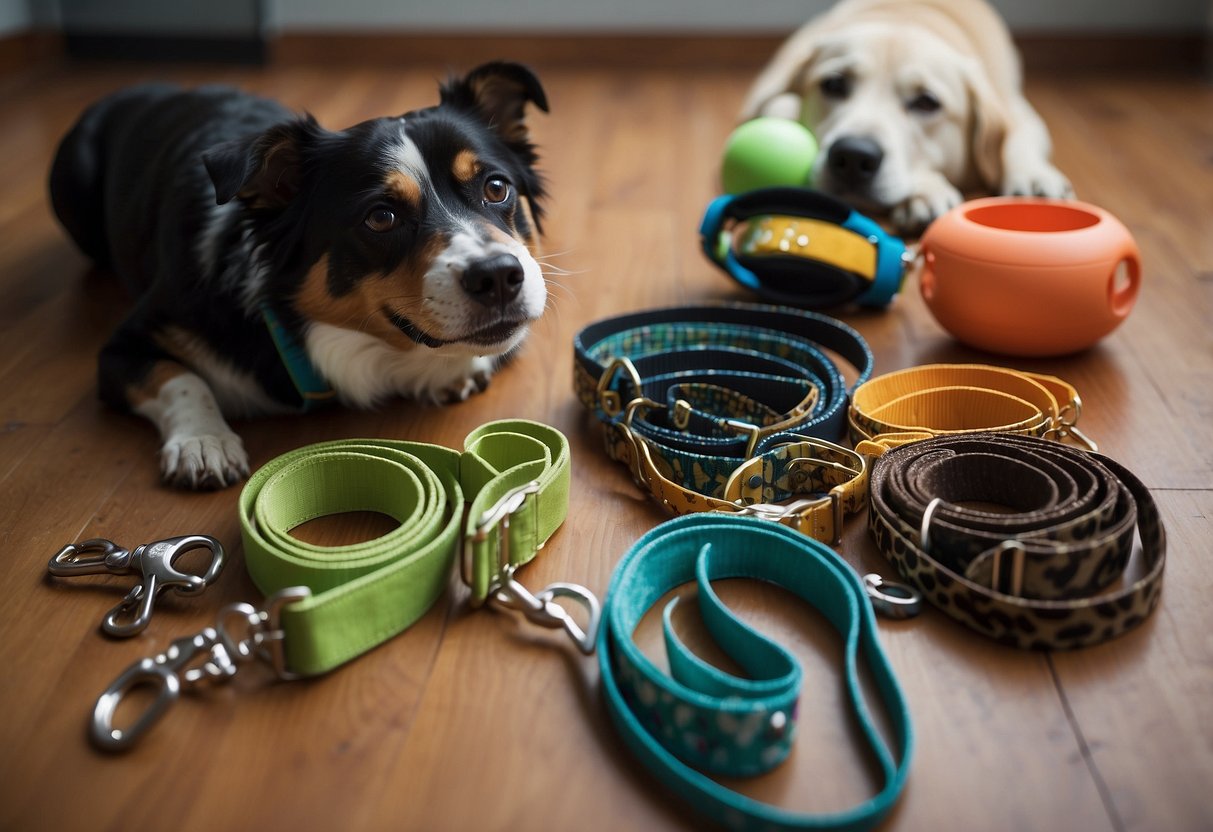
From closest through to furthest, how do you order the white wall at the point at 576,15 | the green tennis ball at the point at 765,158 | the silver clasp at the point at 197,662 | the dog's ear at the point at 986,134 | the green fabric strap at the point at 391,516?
the silver clasp at the point at 197,662
the green fabric strap at the point at 391,516
the green tennis ball at the point at 765,158
the dog's ear at the point at 986,134
the white wall at the point at 576,15

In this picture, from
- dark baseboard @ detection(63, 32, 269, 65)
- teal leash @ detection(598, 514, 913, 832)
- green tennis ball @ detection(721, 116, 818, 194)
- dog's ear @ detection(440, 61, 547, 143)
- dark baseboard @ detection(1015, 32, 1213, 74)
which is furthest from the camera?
dark baseboard @ detection(63, 32, 269, 65)

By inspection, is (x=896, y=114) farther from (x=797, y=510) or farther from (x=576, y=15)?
(x=576, y=15)

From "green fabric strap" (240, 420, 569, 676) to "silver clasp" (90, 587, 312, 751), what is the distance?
2cm

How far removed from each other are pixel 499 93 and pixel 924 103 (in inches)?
68.5

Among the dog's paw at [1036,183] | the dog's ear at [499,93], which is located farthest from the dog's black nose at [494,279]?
the dog's paw at [1036,183]

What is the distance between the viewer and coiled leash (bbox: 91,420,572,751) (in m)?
1.46

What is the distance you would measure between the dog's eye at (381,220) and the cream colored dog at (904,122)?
1.72 meters

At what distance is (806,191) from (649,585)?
1385mm

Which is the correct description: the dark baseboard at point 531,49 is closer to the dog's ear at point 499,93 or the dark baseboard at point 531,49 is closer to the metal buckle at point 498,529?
the dog's ear at point 499,93

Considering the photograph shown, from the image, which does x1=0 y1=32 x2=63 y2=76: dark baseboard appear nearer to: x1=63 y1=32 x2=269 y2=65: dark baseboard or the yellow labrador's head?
x1=63 y1=32 x2=269 y2=65: dark baseboard

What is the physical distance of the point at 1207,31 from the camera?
5180 mm

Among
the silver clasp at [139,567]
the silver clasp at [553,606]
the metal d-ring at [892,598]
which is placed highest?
the metal d-ring at [892,598]

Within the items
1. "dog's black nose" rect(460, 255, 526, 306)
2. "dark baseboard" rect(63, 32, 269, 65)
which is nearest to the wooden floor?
"dog's black nose" rect(460, 255, 526, 306)

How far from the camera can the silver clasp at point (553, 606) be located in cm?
155
